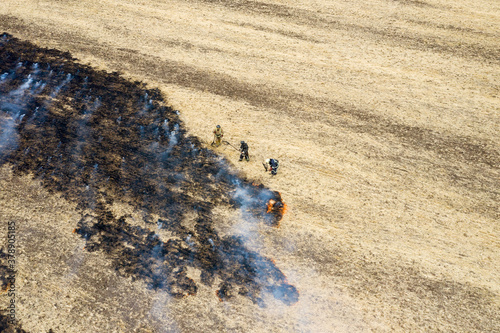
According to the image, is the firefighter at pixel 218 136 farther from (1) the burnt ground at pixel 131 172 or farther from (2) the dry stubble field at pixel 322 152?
(1) the burnt ground at pixel 131 172

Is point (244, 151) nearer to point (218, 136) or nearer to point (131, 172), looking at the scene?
point (218, 136)

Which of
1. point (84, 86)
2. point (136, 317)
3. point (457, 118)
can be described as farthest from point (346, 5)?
point (136, 317)

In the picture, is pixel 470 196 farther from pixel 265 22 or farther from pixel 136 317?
pixel 265 22

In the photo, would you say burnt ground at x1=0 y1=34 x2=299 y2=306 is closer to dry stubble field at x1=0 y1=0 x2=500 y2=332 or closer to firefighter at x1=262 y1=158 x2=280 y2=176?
dry stubble field at x1=0 y1=0 x2=500 y2=332

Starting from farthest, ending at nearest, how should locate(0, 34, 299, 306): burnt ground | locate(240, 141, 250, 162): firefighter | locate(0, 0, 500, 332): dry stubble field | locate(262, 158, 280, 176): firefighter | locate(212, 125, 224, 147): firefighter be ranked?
locate(212, 125, 224, 147): firefighter, locate(240, 141, 250, 162): firefighter, locate(262, 158, 280, 176): firefighter, locate(0, 34, 299, 306): burnt ground, locate(0, 0, 500, 332): dry stubble field

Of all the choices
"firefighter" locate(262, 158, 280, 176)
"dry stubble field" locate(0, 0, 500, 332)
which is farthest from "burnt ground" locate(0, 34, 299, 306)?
"firefighter" locate(262, 158, 280, 176)
